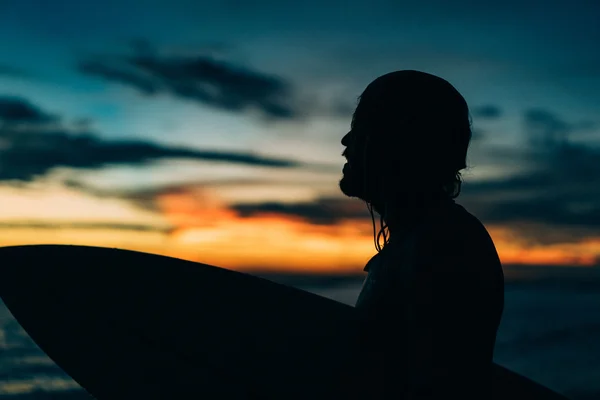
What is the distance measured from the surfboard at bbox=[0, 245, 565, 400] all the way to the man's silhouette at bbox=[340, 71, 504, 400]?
27.8 inches

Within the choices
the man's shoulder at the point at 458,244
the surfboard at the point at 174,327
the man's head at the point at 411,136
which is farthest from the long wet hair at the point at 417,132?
the surfboard at the point at 174,327

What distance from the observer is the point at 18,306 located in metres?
3.59

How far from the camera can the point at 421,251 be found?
55.2 inches

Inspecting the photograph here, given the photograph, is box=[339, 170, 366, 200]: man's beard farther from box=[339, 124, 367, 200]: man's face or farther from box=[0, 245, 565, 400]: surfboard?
box=[0, 245, 565, 400]: surfboard

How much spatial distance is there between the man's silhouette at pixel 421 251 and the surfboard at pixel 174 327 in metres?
0.70

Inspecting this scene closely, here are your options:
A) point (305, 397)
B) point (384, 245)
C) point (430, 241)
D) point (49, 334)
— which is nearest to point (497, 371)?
point (305, 397)

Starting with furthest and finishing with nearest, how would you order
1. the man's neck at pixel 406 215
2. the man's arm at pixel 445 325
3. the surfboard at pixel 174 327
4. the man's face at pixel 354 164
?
the surfboard at pixel 174 327
the man's face at pixel 354 164
the man's neck at pixel 406 215
the man's arm at pixel 445 325

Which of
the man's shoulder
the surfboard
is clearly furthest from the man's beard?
the surfboard

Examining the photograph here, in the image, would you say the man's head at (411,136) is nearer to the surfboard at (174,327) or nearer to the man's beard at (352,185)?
the man's beard at (352,185)

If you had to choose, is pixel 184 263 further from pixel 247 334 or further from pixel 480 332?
pixel 480 332

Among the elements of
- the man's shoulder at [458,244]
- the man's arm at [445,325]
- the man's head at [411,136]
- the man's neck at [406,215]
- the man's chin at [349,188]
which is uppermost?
the man's head at [411,136]

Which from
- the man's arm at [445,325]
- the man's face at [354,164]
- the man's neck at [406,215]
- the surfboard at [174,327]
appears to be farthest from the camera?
the surfboard at [174,327]

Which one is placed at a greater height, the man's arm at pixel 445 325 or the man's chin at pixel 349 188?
the man's chin at pixel 349 188

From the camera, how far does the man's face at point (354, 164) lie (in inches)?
68.6
